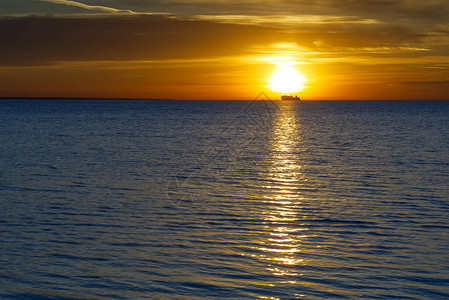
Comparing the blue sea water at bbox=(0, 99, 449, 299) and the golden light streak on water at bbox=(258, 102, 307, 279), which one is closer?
the blue sea water at bbox=(0, 99, 449, 299)

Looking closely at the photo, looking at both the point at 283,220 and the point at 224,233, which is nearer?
the point at 224,233

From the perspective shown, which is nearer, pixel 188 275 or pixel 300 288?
pixel 300 288

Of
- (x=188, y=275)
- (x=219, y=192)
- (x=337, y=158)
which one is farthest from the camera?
(x=337, y=158)

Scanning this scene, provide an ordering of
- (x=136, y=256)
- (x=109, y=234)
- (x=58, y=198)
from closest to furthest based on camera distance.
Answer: (x=136, y=256), (x=109, y=234), (x=58, y=198)

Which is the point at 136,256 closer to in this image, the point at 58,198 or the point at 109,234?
the point at 109,234

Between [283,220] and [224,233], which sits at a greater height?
[283,220]

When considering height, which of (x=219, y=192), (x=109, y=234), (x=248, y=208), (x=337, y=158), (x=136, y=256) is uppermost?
(x=337, y=158)

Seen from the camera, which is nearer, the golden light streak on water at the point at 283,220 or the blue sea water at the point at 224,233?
the blue sea water at the point at 224,233

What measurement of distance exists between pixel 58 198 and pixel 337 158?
30679mm

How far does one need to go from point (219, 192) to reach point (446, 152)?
115 feet

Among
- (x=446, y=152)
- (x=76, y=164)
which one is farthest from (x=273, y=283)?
(x=446, y=152)

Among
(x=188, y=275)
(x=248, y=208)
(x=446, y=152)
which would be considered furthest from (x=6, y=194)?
(x=446, y=152)

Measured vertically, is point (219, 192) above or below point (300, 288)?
above

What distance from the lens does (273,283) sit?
1573cm
